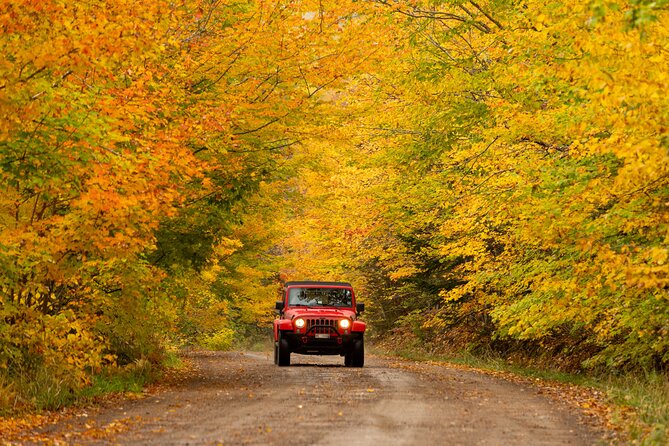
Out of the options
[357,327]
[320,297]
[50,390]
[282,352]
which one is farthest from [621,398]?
[320,297]

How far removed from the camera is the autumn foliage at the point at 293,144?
9.79 metres

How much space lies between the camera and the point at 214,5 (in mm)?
15117

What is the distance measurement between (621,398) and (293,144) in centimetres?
685

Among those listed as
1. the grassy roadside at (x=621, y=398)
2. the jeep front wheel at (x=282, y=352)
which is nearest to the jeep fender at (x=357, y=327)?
the jeep front wheel at (x=282, y=352)

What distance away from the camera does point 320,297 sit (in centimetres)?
2223

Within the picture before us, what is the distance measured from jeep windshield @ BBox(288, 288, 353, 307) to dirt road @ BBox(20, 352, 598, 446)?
5.61 meters

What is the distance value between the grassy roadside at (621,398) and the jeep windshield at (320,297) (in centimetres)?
358

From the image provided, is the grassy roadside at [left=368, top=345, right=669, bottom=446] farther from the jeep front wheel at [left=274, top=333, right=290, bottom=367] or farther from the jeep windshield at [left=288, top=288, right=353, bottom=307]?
the jeep front wheel at [left=274, top=333, right=290, bottom=367]

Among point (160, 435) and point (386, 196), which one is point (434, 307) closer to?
point (386, 196)

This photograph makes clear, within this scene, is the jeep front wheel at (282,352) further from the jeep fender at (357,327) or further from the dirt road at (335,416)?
the dirt road at (335,416)

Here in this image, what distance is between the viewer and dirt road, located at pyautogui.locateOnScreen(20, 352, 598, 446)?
9258 millimetres

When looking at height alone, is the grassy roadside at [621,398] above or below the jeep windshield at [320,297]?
below

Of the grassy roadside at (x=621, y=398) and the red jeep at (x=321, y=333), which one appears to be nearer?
the grassy roadside at (x=621, y=398)

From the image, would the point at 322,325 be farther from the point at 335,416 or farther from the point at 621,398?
the point at 335,416
